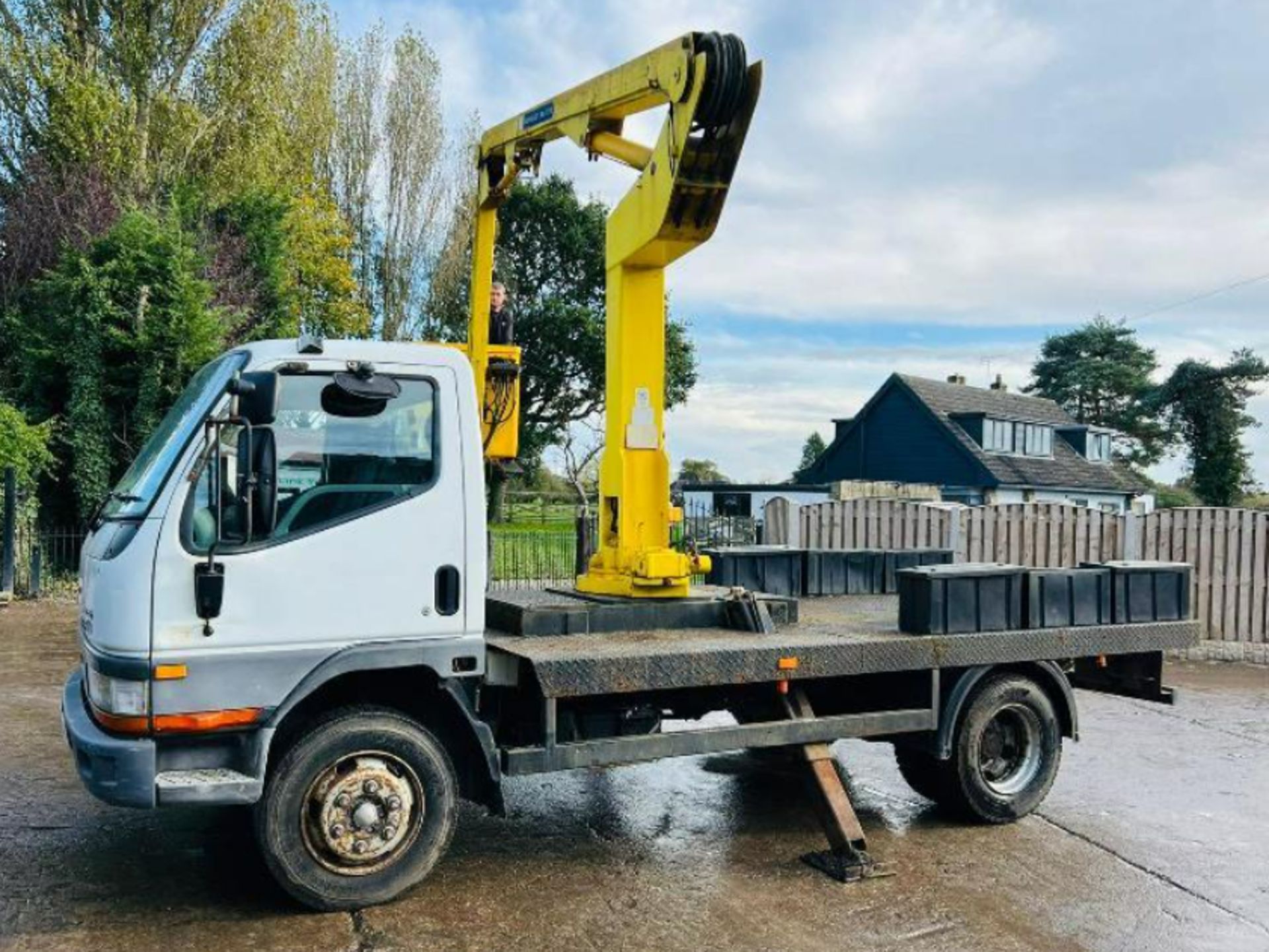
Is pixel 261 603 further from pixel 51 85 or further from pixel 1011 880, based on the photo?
pixel 51 85

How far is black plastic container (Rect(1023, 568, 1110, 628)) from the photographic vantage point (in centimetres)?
667

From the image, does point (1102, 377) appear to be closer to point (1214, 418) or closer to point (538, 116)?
point (1214, 418)

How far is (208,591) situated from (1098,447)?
46.0 meters

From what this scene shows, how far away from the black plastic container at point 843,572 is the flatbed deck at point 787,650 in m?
1.21

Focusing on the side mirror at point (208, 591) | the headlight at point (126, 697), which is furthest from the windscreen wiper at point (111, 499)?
the headlight at point (126, 697)

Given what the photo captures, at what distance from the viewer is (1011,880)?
579 cm

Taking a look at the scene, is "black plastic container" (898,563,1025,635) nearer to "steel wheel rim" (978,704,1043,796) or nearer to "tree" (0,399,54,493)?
"steel wheel rim" (978,704,1043,796)

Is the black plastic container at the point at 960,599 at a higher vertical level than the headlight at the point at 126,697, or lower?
higher

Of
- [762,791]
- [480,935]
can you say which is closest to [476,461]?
[480,935]

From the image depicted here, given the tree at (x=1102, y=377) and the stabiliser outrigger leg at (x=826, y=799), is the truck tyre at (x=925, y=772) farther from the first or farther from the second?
the tree at (x=1102, y=377)

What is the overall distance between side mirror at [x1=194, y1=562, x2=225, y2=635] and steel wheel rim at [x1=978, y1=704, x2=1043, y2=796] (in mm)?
4521

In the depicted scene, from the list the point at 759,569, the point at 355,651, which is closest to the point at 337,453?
the point at 355,651

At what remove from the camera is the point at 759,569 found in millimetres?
8367

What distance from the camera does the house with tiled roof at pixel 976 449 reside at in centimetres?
3972
